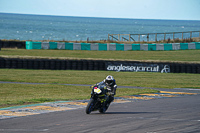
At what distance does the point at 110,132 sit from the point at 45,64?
2168cm

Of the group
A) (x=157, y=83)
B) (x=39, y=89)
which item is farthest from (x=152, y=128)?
(x=157, y=83)

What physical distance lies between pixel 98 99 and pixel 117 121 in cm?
148

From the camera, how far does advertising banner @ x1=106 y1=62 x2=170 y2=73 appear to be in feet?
97.1

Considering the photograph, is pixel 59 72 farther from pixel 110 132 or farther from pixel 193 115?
pixel 110 132

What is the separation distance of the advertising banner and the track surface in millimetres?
15768

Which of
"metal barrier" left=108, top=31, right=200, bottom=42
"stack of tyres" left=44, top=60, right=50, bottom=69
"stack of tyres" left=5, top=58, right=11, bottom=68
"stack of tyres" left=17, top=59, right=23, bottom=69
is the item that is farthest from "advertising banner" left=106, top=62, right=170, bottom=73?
"metal barrier" left=108, top=31, right=200, bottom=42

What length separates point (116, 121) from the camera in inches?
410

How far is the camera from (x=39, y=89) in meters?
20.1

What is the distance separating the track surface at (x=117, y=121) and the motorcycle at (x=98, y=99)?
0.25 meters

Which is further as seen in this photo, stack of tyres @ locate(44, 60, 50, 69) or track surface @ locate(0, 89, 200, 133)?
stack of tyres @ locate(44, 60, 50, 69)

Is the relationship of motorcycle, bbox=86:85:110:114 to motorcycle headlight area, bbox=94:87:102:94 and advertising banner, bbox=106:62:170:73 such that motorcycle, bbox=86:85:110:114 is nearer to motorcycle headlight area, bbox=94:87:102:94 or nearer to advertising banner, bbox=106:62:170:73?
motorcycle headlight area, bbox=94:87:102:94

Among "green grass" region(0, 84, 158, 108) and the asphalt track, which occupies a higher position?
"green grass" region(0, 84, 158, 108)

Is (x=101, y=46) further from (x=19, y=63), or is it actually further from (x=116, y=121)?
(x=116, y=121)

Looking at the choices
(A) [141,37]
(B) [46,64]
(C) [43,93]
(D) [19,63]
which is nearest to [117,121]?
(C) [43,93]
